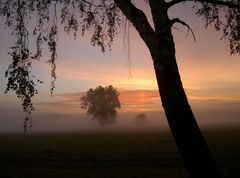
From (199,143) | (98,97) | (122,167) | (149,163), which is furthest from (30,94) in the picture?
(98,97)

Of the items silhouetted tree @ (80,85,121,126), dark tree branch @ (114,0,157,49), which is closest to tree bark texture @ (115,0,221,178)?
dark tree branch @ (114,0,157,49)

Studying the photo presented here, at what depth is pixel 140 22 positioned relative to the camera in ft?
22.1

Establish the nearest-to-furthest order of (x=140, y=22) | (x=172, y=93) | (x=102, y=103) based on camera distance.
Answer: (x=172, y=93) → (x=140, y=22) → (x=102, y=103)

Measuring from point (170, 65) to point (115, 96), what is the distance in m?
149

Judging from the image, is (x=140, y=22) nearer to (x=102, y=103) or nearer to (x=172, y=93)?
(x=172, y=93)

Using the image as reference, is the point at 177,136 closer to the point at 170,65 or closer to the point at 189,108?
the point at 189,108

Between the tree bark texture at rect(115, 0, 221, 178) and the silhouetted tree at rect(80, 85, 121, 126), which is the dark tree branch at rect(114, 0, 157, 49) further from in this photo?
the silhouetted tree at rect(80, 85, 121, 126)

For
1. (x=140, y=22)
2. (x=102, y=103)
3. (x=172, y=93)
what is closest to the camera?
(x=172, y=93)

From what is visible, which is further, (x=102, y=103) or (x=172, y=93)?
(x=102, y=103)

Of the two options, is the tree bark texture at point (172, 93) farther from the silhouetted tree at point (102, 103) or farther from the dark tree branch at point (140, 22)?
Answer: the silhouetted tree at point (102, 103)

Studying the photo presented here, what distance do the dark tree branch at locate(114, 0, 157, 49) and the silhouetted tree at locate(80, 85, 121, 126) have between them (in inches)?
5733

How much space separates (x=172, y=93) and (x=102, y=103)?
147838 mm

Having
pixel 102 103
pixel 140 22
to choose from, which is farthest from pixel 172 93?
pixel 102 103

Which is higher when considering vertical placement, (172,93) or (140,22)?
(140,22)
